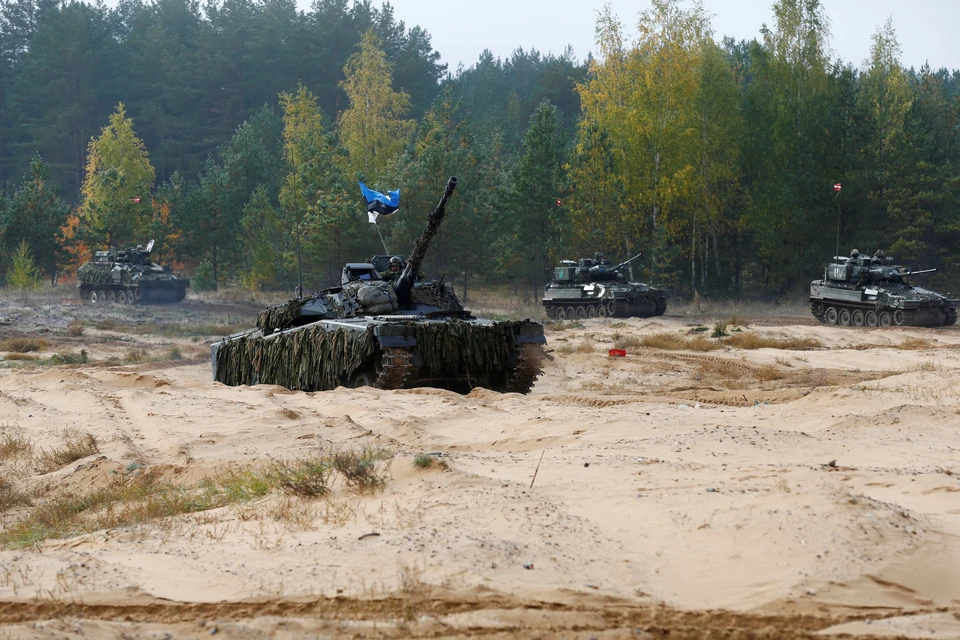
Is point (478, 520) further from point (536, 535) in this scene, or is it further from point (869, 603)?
point (869, 603)

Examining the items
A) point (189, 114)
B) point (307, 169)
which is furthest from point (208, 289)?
point (189, 114)

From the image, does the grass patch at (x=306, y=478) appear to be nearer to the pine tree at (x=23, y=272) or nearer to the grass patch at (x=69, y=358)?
the grass patch at (x=69, y=358)

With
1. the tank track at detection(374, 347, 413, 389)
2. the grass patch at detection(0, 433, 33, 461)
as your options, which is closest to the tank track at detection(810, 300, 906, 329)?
the tank track at detection(374, 347, 413, 389)

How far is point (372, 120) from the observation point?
47688 millimetres

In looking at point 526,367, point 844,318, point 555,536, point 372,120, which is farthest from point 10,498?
point 372,120

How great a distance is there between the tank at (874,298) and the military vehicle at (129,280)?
76.5 feet

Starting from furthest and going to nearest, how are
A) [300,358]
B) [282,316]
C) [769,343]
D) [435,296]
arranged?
1. [769,343]
2. [435,296]
3. [282,316]
4. [300,358]

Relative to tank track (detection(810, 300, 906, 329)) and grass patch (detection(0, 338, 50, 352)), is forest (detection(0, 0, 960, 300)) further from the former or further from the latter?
grass patch (detection(0, 338, 50, 352))

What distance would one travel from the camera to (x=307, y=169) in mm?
39219

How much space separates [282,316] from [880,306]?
1748cm

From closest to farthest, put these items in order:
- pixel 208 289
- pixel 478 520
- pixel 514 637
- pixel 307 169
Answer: pixel 514 637
pixel 478 520
pixel 307 169
pixel 208 289

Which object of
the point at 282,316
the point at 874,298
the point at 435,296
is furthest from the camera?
the point at 874,298

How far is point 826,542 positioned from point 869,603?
0.68 meters

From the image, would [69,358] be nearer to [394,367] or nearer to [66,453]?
[394,367]
